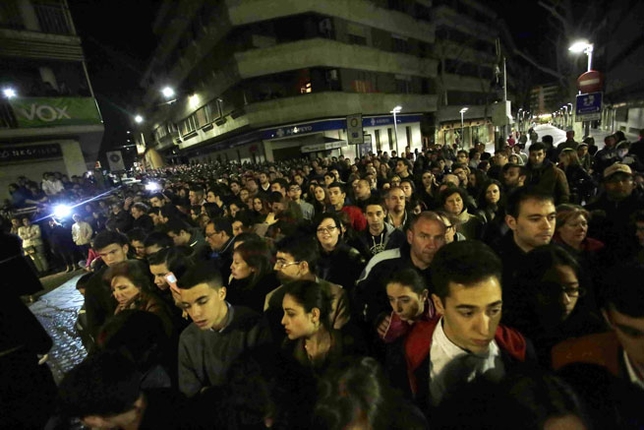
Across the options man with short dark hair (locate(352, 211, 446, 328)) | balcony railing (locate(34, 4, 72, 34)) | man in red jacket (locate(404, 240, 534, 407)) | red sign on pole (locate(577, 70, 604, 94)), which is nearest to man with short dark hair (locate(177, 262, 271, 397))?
man with short dark hair (locate(352, 211, 446, 328))

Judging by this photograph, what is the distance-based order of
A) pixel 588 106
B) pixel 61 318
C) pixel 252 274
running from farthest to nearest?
pixel 588 106 → pixel 61 318 → pixel 252 274

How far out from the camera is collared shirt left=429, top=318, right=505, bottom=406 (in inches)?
57.0

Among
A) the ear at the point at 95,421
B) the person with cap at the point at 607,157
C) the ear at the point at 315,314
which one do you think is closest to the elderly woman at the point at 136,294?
the ear at the point at 95,421

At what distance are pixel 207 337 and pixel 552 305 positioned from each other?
2267mm

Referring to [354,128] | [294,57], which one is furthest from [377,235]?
[294,57]

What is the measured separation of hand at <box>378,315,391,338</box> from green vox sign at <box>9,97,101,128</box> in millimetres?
18868

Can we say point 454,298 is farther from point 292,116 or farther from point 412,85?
point 412,85

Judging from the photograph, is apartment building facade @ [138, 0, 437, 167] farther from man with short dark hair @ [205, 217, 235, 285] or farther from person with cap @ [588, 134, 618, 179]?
man with short dark hair @ [205, 217, 235, 285]

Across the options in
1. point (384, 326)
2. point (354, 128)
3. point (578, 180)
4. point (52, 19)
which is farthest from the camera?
point (52, 19)

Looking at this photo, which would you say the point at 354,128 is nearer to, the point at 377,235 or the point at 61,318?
the point at 377,235

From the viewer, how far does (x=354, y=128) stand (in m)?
12.4

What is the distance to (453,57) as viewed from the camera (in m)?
35.3

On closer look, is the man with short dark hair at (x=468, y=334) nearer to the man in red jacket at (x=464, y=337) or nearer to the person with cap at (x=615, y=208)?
the man in red jacket at (x=464, y=337)

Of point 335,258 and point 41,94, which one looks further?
point 41,94
